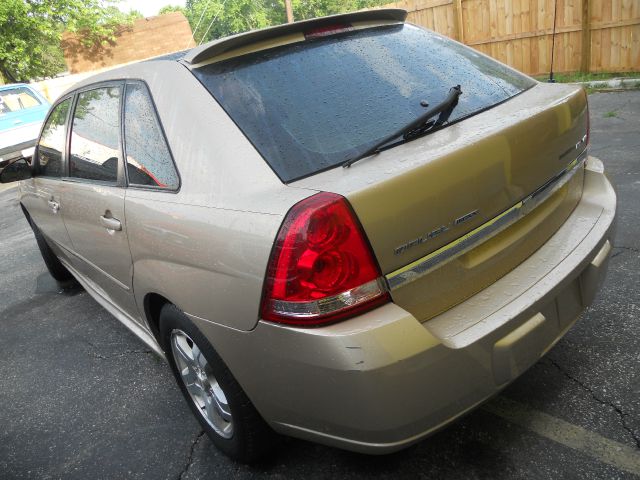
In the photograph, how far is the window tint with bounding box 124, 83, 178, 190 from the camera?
6.70 ft

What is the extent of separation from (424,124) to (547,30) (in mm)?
9973

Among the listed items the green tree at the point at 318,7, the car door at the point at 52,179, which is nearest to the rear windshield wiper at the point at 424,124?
the car door at the point at 52,179

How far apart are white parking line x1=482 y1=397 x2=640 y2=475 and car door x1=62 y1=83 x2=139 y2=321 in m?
1.74

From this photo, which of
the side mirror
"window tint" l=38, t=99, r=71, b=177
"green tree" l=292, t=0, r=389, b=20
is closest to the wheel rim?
"window tint" l=38, t=99, r=71, b=177

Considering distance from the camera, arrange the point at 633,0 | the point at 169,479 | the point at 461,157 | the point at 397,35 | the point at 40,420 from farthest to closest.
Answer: the point at 633,0 < the point at 40,420 < the point at 397,35 < the point at 169,479 < the point at 461,157

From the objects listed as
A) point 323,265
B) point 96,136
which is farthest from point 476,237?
point 96,136

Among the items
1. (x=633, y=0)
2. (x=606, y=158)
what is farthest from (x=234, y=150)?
(x=633, y=0)

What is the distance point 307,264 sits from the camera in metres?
1.53

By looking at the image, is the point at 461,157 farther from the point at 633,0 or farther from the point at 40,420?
the point at 633,0

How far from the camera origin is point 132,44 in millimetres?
28953

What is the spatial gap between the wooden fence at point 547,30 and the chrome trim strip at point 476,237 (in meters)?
8.04

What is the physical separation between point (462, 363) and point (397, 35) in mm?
1551

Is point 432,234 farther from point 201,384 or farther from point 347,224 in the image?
point 201,384

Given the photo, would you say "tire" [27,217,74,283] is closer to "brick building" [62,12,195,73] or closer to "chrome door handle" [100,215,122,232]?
"chrome door handle" [100,215,122,232]
